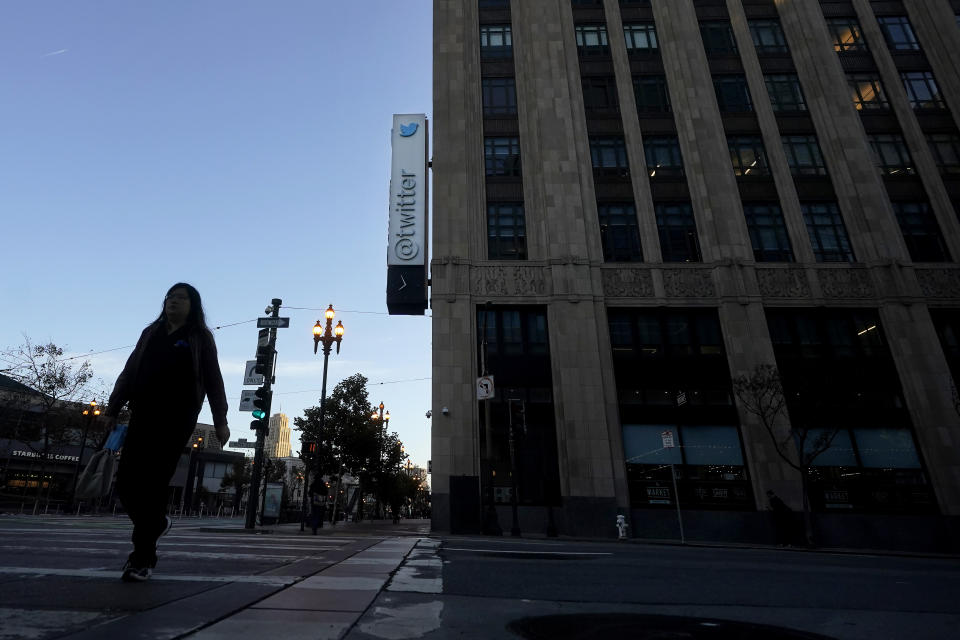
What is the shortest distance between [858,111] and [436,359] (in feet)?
85.0

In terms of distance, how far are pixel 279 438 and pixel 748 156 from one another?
17743 cm

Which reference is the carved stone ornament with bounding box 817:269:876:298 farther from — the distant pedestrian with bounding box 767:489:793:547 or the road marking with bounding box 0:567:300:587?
the road marking with bounding box 0:567:300:587

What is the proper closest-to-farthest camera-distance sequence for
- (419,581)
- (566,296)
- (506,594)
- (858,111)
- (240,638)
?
(240,638), (506,594), (419,581), (566,296), (858,111)

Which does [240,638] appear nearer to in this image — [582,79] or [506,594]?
[506,594]

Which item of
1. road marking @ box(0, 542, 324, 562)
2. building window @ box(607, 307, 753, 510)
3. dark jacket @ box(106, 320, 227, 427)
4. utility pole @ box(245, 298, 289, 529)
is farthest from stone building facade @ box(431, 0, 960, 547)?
dark jacket @ box(106, 320, 227, 427)

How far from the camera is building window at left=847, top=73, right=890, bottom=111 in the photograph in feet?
86.4

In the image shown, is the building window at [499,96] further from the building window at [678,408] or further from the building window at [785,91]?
the building window at [785,91]

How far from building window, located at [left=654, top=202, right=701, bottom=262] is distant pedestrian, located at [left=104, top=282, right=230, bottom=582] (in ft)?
74.2

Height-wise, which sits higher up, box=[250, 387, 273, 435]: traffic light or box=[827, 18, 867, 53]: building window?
box=[827, 18, 867, 53]: building window

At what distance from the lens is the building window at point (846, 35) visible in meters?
27.6

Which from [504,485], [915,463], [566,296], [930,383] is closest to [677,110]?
[566,296]

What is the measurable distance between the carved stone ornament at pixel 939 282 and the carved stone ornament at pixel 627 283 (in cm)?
1233

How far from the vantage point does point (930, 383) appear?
20797mm

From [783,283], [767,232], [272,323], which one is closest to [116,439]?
[272,323]
